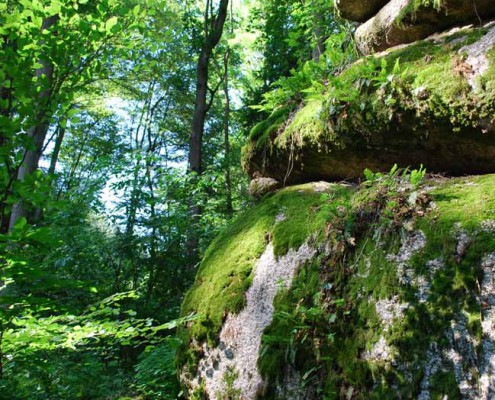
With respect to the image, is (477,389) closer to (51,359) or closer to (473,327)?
(473,327)

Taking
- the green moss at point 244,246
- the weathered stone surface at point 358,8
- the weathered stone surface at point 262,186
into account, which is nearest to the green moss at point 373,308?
the green moss at point 244,246

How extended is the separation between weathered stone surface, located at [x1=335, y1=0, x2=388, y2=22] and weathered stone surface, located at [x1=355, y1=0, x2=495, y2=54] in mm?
266

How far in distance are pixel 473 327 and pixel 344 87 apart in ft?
8.97

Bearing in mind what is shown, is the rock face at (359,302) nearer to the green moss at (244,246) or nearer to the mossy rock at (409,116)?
the green moss at (244,246)

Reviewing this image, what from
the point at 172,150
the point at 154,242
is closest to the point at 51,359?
the point at 154,242

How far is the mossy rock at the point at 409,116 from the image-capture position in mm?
3488

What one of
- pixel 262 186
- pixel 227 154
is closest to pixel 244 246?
pixel 262 186

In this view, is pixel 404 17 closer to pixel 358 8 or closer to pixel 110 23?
pixel 358 8

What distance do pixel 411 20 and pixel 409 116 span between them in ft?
6.15

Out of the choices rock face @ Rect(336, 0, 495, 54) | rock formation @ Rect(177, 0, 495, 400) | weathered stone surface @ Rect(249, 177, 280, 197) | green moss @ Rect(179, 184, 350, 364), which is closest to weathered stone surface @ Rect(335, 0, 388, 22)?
rock face @ Rect(336, 0, 495, 54)

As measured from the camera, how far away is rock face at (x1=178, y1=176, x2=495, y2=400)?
2.44 metres

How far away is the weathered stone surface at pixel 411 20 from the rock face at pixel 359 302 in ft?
7.50

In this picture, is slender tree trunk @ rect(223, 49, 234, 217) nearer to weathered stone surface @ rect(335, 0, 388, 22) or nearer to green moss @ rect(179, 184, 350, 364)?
green moss @ rect(179, 184, 350, 364)

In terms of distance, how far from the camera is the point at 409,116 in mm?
3801
